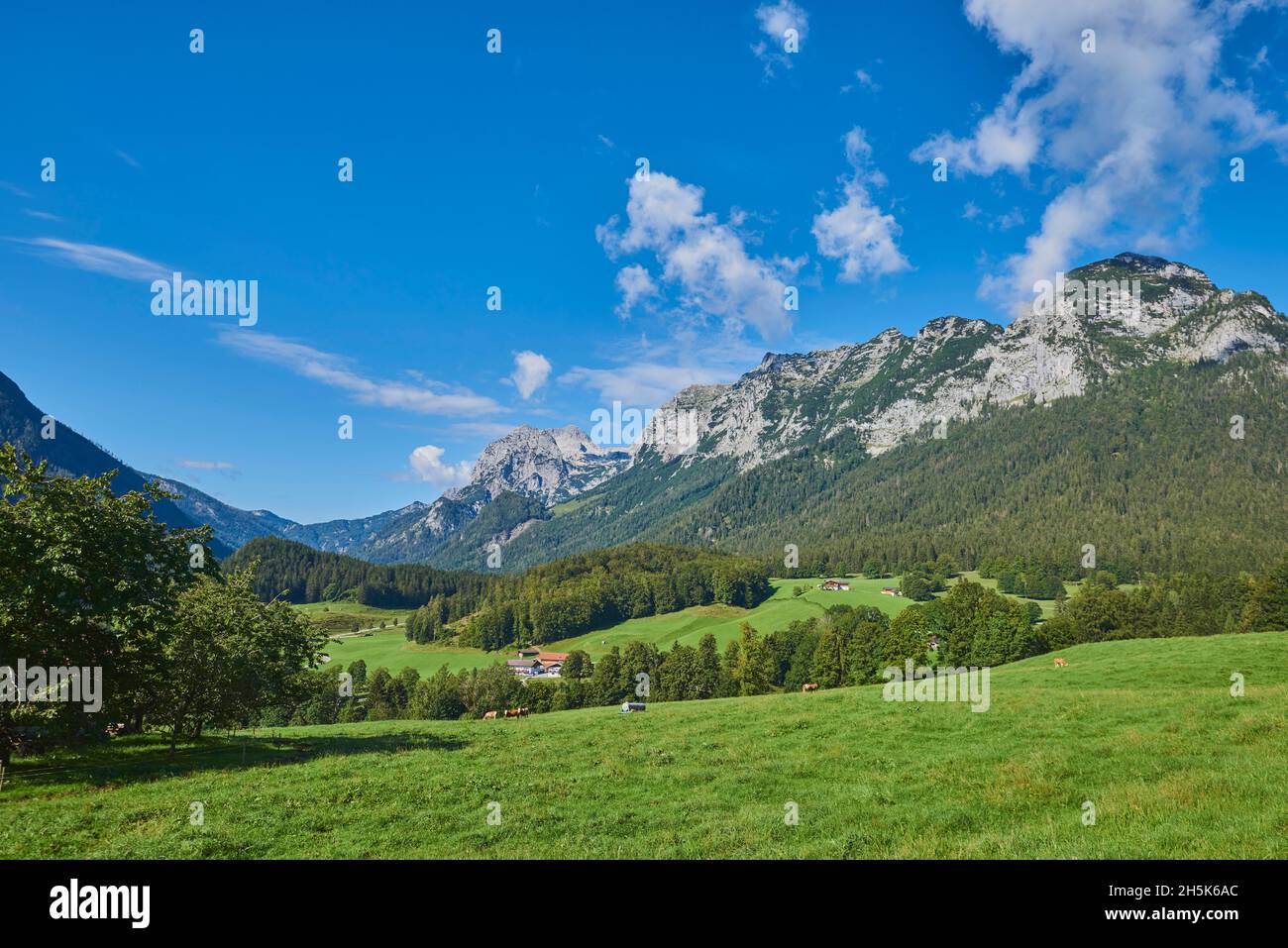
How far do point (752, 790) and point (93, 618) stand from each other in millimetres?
25577

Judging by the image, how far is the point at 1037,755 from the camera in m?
20.8

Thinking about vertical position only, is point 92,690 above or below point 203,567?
below

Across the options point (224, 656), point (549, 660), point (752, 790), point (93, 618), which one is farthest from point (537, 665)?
point (752, 790)

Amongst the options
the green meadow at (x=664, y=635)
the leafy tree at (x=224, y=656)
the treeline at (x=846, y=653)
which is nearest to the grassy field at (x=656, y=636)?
the green meadow at (x=664, y=635)

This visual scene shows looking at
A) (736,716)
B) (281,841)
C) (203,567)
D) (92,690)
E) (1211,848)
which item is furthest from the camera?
(736,716)

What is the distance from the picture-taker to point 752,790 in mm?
20016

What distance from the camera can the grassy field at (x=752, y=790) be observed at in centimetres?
1441

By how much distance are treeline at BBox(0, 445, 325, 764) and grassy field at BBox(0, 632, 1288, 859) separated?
2.80 metres

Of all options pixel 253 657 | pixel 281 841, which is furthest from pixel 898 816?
pixel 253 657

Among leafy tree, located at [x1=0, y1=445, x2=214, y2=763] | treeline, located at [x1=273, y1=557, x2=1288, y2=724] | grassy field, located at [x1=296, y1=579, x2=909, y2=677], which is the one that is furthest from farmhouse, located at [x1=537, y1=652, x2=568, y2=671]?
leafy tree, located at [x1=0, y1=445, x2=214, y2=763]
